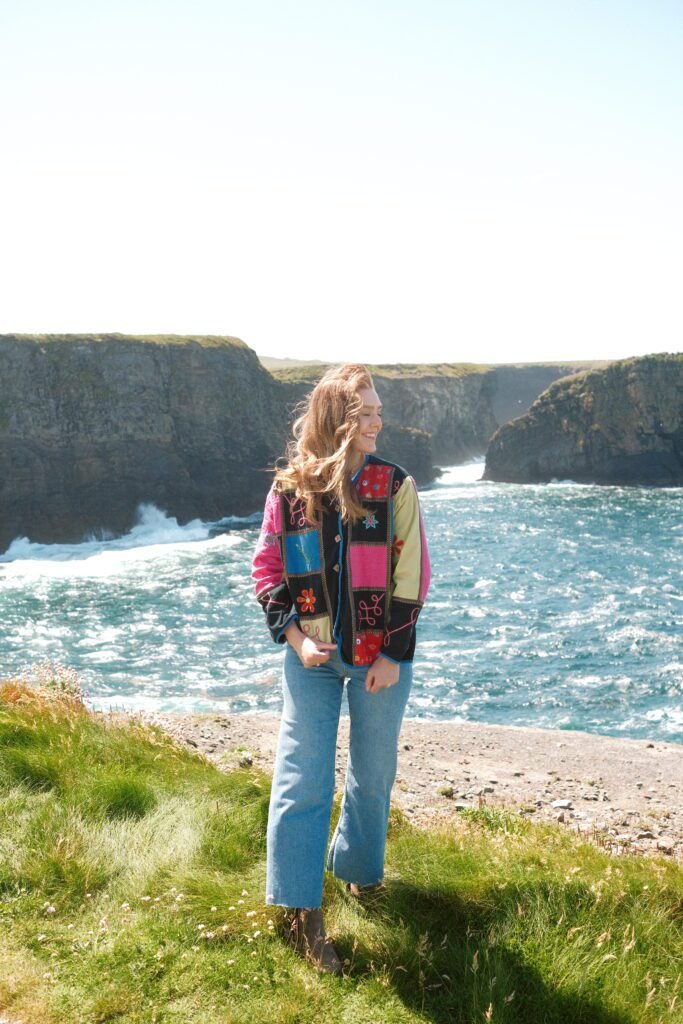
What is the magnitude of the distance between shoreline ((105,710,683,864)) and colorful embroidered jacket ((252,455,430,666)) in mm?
2608

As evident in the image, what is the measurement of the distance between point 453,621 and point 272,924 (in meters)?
29.3

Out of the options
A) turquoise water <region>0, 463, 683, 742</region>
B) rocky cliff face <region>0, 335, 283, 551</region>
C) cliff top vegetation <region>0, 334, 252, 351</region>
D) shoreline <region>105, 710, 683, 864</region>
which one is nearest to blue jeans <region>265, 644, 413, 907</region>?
shoreline <region>105, 710, 683, 864</region>

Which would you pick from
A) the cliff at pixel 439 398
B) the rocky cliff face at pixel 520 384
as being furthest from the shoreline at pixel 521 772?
the rocky cliff face at pixel 520 384

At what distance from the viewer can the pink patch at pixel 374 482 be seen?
403cm

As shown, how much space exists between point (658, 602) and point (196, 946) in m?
34.7

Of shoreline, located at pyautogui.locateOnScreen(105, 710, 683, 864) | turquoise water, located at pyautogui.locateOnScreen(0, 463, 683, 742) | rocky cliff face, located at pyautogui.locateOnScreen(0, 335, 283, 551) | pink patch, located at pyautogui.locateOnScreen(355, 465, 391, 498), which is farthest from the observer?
rocky cliff face, located at pyautogui.locateOnScreen(0, 335, 283, 551)

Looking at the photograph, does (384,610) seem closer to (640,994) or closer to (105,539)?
(640,994)

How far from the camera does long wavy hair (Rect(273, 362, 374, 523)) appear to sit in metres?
3.97

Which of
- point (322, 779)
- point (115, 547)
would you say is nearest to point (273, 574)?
point (322, 779)

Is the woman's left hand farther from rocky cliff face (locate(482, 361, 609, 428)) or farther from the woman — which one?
rocky cliff face (locate(482, 361, 609, 428))

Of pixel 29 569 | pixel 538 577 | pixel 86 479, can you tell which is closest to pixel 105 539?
pixel 86 479

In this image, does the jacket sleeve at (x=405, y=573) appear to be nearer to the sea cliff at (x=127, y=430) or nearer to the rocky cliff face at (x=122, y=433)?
the sea cliff at (x=127, y=430)

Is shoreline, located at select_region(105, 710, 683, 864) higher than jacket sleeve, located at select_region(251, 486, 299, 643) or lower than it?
lower

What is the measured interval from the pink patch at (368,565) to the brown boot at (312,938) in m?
1.55
